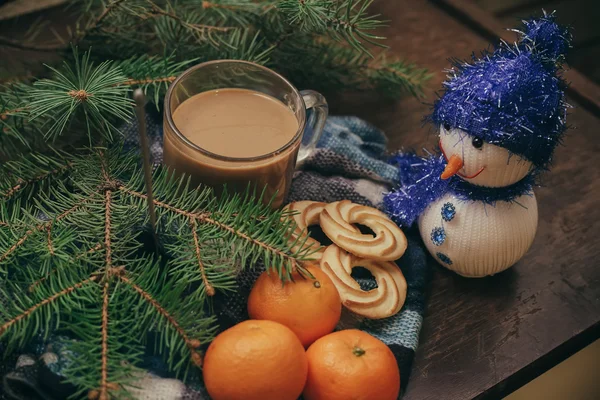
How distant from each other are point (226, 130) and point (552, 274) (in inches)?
14.6

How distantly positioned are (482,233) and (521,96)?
14cm

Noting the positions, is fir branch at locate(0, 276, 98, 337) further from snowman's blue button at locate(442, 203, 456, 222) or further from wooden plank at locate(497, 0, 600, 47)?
wooden plank at locate(497, 0, 600, 47)

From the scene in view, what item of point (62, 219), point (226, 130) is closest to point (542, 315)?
point (226, 130)

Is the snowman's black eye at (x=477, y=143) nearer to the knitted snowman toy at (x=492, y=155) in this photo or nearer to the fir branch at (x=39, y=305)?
the knitted snowman toy at (x=492, y=155)

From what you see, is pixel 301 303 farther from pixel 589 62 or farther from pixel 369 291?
pixel 589 62

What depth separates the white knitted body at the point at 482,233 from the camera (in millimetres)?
693

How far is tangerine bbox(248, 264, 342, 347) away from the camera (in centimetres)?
61

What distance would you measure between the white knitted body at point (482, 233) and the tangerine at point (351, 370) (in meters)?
0.15

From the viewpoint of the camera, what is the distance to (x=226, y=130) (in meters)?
0.71

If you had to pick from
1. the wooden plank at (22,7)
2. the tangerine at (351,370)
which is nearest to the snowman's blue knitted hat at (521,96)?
the tangerine at (351,370)

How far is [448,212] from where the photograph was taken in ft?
2.30

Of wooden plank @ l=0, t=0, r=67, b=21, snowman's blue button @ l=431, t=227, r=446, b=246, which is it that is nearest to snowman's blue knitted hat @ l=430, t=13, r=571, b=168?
snowman's blue button @ l=431, t=227, r=446, b=246

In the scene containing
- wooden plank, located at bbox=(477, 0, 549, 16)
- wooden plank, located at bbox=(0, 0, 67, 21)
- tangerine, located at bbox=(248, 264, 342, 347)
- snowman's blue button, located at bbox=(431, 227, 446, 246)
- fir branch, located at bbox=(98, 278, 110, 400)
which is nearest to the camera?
fir branch, located at bbox=(98, 278, 110, 400)

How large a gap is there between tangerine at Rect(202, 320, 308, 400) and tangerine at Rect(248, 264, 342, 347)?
0.04 metres
